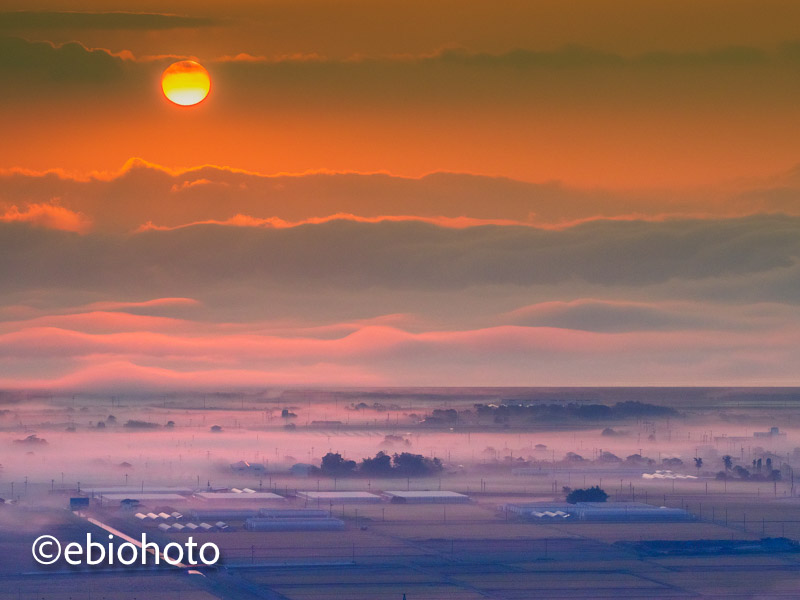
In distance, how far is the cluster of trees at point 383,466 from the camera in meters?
12.6

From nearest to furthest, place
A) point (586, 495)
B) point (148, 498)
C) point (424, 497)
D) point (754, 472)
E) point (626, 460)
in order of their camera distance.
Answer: point (148, 498) → point (424, 497) → point (586, 495) → point (754, 472) → point (626, 460)

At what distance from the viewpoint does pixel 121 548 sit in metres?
10.5

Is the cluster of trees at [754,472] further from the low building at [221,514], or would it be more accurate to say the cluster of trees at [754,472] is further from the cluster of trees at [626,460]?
the low building at [221,514]

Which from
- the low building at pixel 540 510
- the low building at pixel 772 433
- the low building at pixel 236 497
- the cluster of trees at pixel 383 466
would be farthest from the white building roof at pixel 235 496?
the low building at pixel 772 433

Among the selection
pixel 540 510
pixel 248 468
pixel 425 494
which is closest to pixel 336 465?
pixel 248 468

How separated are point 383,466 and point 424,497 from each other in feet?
2.22

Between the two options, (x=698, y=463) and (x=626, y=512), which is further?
(x=698, y=463)

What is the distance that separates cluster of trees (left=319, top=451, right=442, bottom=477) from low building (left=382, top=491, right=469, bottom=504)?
31cm

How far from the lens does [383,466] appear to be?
41.5ft

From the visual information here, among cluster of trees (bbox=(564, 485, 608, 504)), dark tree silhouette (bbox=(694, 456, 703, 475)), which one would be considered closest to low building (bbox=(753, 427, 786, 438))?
dark tree silhouette (bbox=(694, 456, 703, 475))

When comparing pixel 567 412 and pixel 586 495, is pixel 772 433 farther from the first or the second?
pixel 586 495

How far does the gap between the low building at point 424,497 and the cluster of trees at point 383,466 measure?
315mm

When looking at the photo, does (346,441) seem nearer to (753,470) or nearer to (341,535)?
(341,535)

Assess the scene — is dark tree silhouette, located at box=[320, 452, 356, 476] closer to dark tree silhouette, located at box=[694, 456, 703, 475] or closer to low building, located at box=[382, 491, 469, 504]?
low building, located at box=[382, 491, 469, 504]
